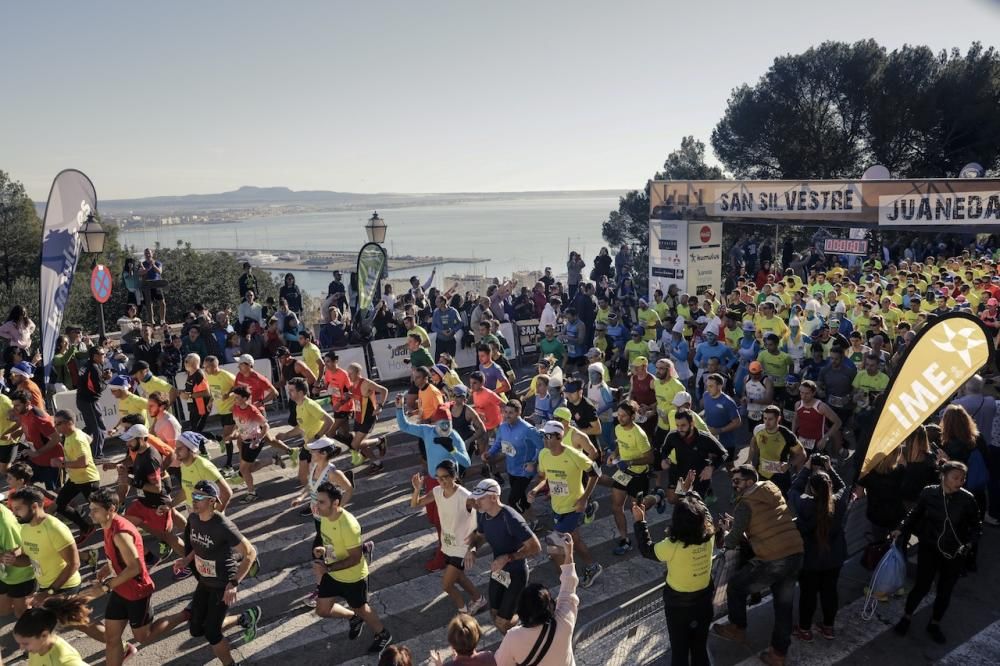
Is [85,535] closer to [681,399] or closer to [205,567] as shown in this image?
[205,567]

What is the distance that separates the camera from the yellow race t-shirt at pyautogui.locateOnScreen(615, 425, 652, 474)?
26.0 ft

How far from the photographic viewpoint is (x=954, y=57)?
38.6 m

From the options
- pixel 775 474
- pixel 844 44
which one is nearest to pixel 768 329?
pixel 775 474

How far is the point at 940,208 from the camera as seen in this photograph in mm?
16438

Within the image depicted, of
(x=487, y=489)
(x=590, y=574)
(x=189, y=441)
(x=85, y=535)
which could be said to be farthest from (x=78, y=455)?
(x=590, y=574)

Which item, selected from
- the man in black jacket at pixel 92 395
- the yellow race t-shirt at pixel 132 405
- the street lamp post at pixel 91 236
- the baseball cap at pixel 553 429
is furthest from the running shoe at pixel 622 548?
the street lamp post at pixel 91 236

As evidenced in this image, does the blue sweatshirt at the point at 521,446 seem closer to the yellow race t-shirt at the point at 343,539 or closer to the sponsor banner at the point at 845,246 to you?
the yellow race t-shirt at the point at 343,539

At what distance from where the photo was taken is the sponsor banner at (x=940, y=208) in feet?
51.6

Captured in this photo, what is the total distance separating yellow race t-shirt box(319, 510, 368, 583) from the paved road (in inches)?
31.3

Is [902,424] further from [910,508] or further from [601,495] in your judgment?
[601,495]

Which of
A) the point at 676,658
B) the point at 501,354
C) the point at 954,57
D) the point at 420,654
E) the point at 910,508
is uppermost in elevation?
the point at 954,57

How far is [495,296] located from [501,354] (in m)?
6.14

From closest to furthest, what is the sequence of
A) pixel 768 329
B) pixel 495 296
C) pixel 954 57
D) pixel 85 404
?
1. pixel 85 404
2. pixel 768 329
3. pixel 495 296
4. pixel 954 57

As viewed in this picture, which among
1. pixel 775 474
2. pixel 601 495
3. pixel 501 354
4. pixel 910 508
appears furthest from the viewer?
pixel 501 354
